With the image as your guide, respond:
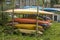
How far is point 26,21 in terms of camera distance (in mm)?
13883

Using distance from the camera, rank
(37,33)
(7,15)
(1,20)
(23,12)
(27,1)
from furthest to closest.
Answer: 1. (27,1)
2. (7,15)
3. (1,20)
4. (23,12)
5. (37,33)

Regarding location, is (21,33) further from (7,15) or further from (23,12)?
(7,15)

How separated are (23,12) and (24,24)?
803mm

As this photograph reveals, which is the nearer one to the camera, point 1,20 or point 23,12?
point 23,12

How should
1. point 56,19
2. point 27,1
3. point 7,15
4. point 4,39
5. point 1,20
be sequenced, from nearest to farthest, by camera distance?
point 4,39
point 1,20
point 7,15
point 56,19
point 27,1

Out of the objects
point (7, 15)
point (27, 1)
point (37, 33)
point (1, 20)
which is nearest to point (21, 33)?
point (37, 33)

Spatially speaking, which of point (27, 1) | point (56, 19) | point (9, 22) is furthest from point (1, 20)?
point (27, 1)

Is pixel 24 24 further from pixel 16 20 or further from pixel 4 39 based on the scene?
pixel 4 39

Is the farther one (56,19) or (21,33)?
(56,19)

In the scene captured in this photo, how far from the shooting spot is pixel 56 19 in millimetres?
24375

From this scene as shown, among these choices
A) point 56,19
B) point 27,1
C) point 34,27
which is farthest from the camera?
point 27,1

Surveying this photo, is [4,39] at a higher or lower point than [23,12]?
lower

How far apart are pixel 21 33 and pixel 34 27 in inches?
42.8

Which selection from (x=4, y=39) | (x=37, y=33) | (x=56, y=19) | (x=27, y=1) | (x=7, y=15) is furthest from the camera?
(x=27, y=1)
